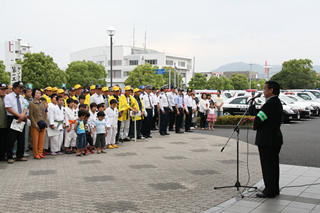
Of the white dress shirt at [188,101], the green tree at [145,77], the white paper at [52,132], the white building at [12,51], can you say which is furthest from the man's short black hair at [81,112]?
the white building at [12,51]

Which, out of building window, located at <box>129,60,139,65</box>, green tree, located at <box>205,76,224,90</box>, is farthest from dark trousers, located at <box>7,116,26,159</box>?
building window, located at <box>129,60,139,65</box>

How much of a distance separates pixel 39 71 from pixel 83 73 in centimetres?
1747

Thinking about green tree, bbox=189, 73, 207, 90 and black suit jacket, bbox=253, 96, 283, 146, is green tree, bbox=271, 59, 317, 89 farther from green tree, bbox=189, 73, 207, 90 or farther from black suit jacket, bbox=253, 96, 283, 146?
black suit jacket, bbox=253, 96, 283, 146

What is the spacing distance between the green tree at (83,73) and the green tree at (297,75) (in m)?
34.7

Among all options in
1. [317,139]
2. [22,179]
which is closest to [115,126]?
[22,179]

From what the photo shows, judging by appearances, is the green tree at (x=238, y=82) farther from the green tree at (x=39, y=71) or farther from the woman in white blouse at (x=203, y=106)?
the woman in white blouse at (x=203, y=106)

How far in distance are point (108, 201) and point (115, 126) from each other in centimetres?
600

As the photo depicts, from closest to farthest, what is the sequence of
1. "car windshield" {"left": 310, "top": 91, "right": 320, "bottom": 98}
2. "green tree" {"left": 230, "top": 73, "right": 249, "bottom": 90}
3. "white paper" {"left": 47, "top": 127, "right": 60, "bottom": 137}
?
1. "white paper" {"left": 47, "top": 127, "right": 60, "bottom": 137}
2. "car windshield" {"left": 310, "top": 91, "right": 320, "bottom": 98}
3. "green tree" {"left": 230, "top": 73, "right": 249, "bottom": 90}

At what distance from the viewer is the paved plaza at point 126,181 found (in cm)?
516

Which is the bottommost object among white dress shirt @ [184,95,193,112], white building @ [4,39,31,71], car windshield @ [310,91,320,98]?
white dress shirt @ [184,95,193,112]

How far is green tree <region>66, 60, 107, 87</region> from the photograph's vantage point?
61.8m

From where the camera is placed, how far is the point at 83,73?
62.6 m

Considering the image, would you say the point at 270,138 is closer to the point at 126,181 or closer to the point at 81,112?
the point at 126,181

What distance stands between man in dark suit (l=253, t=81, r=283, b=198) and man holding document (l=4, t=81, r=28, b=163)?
622 centimetres
